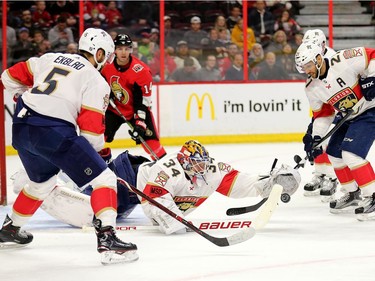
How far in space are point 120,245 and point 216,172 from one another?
1.04 m

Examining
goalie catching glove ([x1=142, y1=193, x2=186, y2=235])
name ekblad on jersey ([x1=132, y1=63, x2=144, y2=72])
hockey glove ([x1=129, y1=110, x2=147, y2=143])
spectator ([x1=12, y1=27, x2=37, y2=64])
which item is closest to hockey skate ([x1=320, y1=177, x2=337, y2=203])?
hockey glove ([x1=129, y1=110, x2=147, y2=143])

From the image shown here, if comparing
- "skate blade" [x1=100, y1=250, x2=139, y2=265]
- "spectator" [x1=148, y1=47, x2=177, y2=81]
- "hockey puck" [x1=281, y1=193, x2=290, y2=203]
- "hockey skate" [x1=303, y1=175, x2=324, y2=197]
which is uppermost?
"skate blade" [x1=100, y1=250, x2=139, y2=265]

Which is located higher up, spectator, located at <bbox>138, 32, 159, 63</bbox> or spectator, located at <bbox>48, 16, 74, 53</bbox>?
spectator, located at <bbox>48, 16, 74, 53</bbox>

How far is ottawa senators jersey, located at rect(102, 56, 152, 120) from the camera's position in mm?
6555

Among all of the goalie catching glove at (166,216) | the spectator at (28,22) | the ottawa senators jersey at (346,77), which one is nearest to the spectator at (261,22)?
the spectator at (28,22)

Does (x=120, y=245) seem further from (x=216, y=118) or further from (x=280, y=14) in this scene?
(x=280, y=14)

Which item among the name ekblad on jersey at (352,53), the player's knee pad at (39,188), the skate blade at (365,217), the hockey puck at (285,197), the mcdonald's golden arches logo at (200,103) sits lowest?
the mcdonald's golden arches logo at (200,103)

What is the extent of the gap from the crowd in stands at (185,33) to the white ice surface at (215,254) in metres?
3.79

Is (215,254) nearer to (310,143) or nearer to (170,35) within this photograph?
(310,143)

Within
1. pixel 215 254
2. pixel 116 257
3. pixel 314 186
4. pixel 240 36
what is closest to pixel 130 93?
pixel 314 186

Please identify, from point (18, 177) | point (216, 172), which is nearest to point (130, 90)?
point (18, 177)

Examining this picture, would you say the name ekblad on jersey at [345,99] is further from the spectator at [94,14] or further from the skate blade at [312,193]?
the spectator at [94,14]

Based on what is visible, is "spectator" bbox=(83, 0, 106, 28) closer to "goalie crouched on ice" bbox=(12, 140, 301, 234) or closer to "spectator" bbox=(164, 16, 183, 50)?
"spectator" bbox=(164, 16, 183, 50)

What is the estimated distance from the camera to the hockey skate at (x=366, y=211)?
5312mm
